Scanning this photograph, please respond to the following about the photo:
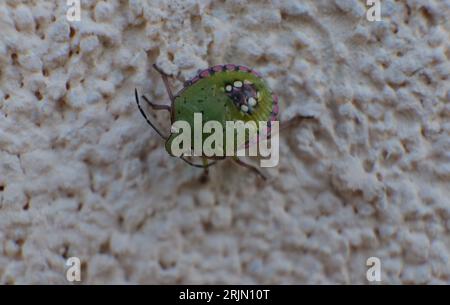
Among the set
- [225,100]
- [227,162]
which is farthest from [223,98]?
[227,162]

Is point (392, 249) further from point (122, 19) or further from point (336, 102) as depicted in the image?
point (122, 19)

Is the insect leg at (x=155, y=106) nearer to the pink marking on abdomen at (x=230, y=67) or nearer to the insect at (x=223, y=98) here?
the insect at (x=223, y=98)

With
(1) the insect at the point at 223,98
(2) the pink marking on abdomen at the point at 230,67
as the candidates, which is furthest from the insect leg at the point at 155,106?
(2) the pink marking on abdomen at the point at 230,67

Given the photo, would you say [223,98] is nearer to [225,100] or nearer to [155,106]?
[225,100]
